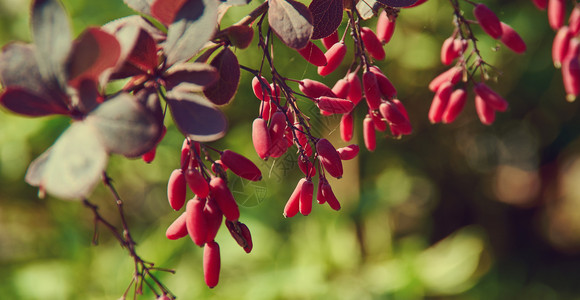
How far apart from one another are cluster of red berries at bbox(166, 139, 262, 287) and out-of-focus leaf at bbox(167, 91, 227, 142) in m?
0.06

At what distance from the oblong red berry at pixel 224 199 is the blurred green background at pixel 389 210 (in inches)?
54.4

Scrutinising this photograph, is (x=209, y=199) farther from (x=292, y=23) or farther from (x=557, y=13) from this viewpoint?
(x=557, y=13)

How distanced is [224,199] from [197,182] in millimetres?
24

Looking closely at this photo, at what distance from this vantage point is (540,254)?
2.40 metres

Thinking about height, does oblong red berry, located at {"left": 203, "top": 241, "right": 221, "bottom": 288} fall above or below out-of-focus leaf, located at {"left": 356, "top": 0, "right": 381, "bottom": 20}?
below

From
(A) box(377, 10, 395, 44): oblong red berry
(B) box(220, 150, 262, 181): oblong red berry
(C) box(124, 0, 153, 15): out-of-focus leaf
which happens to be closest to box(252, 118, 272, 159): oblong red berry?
(B) box(220, 150, 262, 181): oblong red berry

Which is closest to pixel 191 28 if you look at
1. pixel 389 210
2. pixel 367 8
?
pixel 367 8

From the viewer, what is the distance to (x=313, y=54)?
44 centimetres

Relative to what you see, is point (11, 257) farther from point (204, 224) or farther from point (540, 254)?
point (540, 254)

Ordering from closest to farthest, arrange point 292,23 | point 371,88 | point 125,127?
point 125,127
point 292,23
point 371,88

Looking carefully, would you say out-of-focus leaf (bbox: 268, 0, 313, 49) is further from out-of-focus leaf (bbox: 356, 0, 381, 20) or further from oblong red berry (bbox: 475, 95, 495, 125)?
oblong red berry (bbox: 475, 95, 495, 125)

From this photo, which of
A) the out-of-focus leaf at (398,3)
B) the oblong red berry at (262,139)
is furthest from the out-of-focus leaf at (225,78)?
the out-of-focus leaf at (398,3)

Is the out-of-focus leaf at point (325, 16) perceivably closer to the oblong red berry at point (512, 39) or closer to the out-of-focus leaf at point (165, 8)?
the out-of-focus leaf at point (165, 8)

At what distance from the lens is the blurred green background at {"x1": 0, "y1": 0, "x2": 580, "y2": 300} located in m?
1.91
